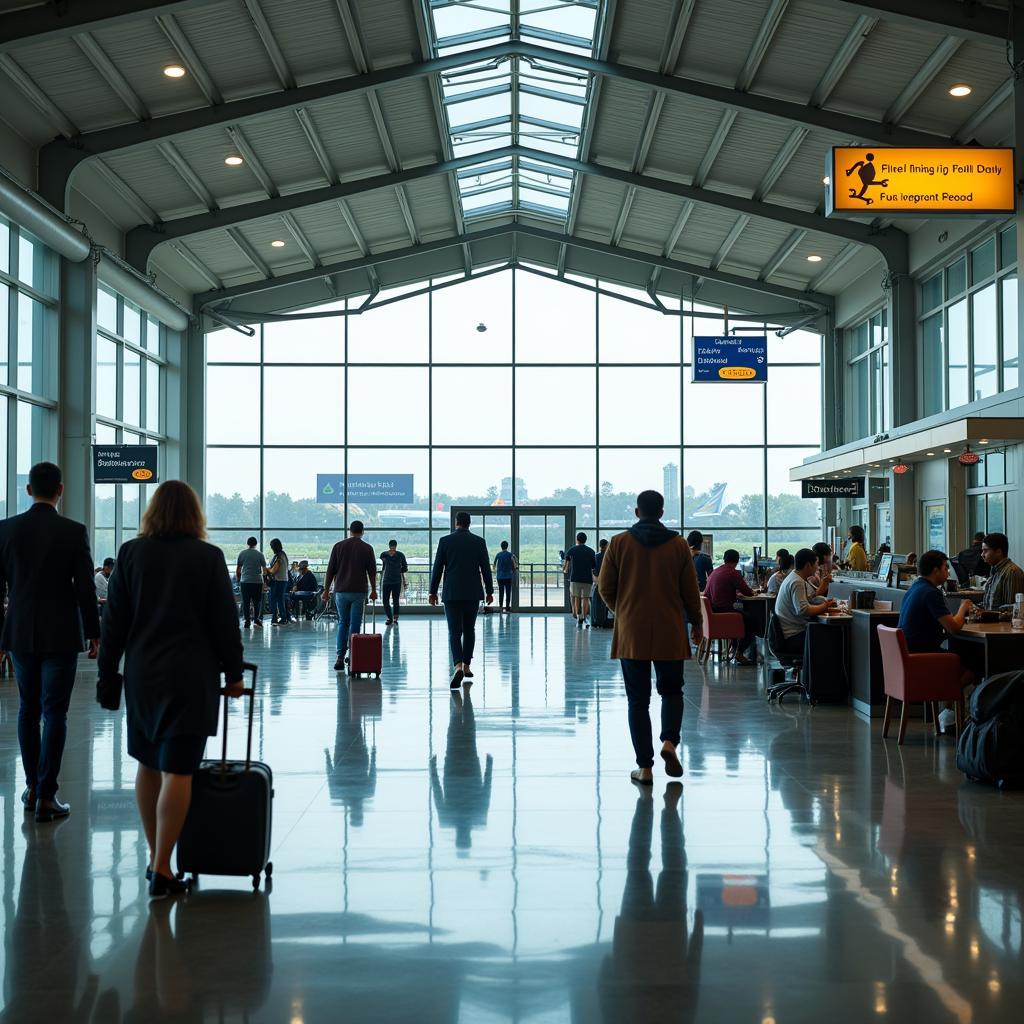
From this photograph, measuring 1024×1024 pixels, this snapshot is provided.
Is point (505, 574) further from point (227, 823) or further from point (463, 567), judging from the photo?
point (227, 823)

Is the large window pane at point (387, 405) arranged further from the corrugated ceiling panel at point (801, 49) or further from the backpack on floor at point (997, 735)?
the backpack on floor at point (997, 735)

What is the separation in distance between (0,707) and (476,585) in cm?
411

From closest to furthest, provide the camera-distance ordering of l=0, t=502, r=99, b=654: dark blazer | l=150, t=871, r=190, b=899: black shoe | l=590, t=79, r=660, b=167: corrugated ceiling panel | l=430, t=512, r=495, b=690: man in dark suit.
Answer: l=150, t=871, r=190, b=899: black shoe
l=0, t=502, r=99, b=654: dark blazer
l=430, t=512, r=495, b=690: man in dark suit
l=590, t=79, r=660, b=167: corrugated ceiling panel

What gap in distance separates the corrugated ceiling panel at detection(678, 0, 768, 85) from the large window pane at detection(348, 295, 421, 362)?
10.3m

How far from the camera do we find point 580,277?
2338 centimetres

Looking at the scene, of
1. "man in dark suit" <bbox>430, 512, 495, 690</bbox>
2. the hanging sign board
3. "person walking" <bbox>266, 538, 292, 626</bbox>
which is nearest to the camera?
"man in dark suit" <bbox>430, 512, 495, 690</bbox>

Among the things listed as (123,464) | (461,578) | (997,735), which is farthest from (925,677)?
(123,464)

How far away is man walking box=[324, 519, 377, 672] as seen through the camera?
440 inches

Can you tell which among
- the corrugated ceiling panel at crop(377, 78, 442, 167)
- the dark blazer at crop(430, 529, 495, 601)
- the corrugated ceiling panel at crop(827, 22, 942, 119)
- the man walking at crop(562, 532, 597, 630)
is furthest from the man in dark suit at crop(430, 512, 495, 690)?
the man walking at crop(562, 532, 597, 630)

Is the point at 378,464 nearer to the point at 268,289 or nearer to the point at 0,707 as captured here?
the point at 268,289

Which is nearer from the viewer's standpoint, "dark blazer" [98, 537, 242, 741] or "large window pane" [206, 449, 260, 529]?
"dark blazer" [98, 537, 242, 741]

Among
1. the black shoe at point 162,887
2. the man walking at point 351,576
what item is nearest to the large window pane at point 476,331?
the man walking at point 351,576

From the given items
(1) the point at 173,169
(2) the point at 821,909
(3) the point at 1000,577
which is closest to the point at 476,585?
(3) the point at 1000,577

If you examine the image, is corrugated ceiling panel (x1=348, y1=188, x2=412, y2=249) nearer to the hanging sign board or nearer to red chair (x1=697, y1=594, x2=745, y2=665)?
the hanging sign board
